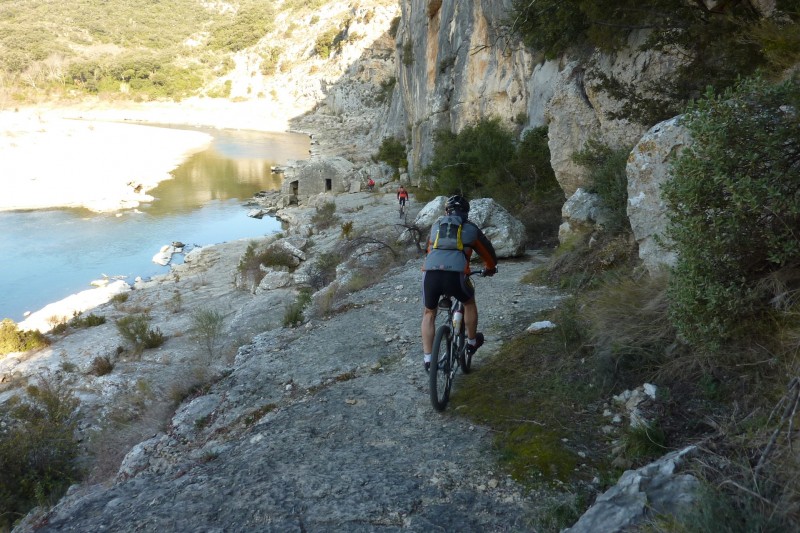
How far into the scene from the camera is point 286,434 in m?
4.86

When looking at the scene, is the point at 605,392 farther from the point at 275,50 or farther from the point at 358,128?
the point at 275,50

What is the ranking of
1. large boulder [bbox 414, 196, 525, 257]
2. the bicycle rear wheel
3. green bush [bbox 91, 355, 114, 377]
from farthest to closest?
green bush [bbox 91, 355, 114, 377], large boulder [bbox 414, 196, 525, 257], the bicycle rear wheel

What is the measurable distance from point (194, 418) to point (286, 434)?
1831mm

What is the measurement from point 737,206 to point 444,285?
2263mm

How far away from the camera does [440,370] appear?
4824mm

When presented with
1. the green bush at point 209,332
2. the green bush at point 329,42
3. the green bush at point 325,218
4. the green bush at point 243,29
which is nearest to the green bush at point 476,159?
the green bush at point 325,218

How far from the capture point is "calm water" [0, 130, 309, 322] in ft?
74.5

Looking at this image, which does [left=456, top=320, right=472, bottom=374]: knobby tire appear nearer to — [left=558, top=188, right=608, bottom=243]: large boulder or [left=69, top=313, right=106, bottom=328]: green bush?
[left=558, top=188, right=608, bottom=243]: large boulder

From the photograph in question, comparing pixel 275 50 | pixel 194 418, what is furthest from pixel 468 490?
pixel 275 50

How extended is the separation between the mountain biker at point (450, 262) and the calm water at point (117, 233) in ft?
65.0

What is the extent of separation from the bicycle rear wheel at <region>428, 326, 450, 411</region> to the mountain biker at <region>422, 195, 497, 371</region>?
115 mm

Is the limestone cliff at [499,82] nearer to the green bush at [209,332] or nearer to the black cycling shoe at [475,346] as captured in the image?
the black cycling shoe at [475,346]

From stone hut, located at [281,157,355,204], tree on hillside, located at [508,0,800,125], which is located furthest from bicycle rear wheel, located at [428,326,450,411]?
stone hut, located at [281,157,355,204]

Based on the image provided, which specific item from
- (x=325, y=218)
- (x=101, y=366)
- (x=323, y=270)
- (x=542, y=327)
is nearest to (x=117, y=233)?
(x=325, y=218)
